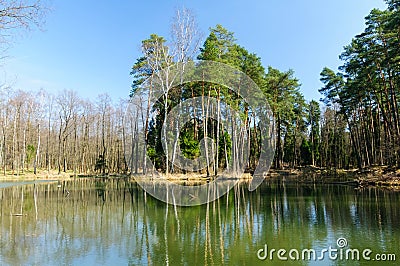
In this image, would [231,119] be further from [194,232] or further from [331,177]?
[194,232]

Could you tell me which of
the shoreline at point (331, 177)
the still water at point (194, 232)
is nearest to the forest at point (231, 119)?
the shoreline at point (331, 177)

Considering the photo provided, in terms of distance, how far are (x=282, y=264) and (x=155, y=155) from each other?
80.7ft

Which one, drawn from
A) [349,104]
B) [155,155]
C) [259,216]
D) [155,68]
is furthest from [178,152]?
[259,216]

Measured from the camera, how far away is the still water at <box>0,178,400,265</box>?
634 cm

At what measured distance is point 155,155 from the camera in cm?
2998

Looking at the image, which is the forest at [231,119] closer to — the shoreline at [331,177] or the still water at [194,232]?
the shoreline at [331,177]

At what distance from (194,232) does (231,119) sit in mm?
23027

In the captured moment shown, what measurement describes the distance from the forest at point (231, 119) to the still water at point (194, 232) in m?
11.6

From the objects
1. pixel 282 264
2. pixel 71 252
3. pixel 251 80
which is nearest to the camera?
pixel 282 264

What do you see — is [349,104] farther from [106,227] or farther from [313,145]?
[106,227]

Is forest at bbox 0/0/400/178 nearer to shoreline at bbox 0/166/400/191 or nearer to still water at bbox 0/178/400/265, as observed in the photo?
shoreline at bbox 0/166/400/191

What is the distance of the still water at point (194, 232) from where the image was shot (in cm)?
634

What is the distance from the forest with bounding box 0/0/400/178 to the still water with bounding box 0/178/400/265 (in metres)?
11.6

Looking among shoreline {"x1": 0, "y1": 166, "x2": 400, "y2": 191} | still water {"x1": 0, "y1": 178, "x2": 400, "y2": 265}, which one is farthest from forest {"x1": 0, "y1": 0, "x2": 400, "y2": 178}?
still water {"x1": 0, "y1": 178, "x2": 400, "y2": 265}
